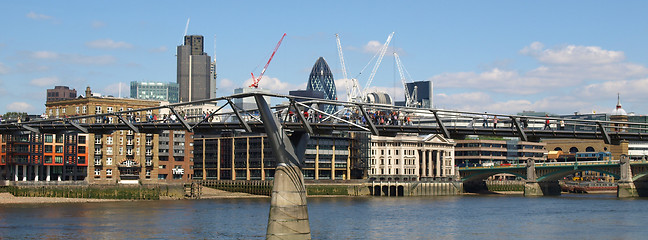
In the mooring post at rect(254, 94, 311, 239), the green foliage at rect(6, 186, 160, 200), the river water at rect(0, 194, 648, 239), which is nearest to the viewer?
the mooring post at rect(254, 94, 311, 239)

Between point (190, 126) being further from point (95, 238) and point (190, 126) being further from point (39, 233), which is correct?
point (39, 233)

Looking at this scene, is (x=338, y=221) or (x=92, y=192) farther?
(x=92, y=192)

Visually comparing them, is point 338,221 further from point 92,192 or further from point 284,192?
point 92,192

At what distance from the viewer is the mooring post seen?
7925cm

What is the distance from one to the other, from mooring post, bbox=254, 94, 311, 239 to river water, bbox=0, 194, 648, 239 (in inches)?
799

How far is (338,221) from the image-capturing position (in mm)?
125000

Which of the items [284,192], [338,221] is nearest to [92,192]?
[338,221]

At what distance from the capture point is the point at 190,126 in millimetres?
94000

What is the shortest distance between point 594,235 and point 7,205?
4107 inches

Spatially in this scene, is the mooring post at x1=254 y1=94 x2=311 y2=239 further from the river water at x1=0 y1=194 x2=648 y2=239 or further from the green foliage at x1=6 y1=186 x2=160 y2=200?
the green foliage at x1=6 y1=186 x2=160 y2=200

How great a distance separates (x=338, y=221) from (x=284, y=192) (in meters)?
46.3

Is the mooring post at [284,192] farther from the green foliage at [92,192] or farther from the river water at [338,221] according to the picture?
the green foliage at [92,192]

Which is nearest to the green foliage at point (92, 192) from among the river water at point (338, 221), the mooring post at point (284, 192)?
the river water at point (338, 221)

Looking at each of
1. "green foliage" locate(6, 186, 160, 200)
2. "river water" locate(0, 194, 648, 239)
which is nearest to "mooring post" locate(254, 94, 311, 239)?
"river water" locate(0, 194, 648, 239)
